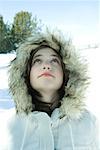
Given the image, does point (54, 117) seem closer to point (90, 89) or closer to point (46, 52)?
point (46, 52)

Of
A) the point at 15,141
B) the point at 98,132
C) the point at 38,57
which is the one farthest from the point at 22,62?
the point at 98,132

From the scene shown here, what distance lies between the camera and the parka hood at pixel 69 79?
1.38 metres

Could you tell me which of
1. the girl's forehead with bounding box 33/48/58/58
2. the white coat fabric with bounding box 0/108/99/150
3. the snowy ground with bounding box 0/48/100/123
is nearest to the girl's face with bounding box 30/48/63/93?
the girl's forehead with bounding box 33/48/58/58

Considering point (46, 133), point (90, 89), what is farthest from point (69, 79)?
point (90, 89)

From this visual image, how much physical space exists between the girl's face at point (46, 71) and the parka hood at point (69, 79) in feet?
0.11

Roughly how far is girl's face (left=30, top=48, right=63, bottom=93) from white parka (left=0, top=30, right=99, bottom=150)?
3 centimetres

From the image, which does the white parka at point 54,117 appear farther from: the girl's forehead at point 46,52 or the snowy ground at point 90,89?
the snowy ground at point 90,89

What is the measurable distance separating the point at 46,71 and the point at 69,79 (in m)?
0.12

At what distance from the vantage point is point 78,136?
136 cm

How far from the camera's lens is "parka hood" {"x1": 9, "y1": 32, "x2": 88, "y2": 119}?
1.38m

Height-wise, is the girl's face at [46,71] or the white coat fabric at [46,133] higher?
the girl's face at [46,71]

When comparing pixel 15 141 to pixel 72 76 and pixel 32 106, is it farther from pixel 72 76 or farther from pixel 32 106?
pixel 72 76

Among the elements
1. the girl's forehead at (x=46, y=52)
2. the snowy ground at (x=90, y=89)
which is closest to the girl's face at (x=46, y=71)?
the girl's forehead at (x=46, y=52)

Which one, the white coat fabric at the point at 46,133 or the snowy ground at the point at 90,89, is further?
the snowy ground at the point at 90,89
